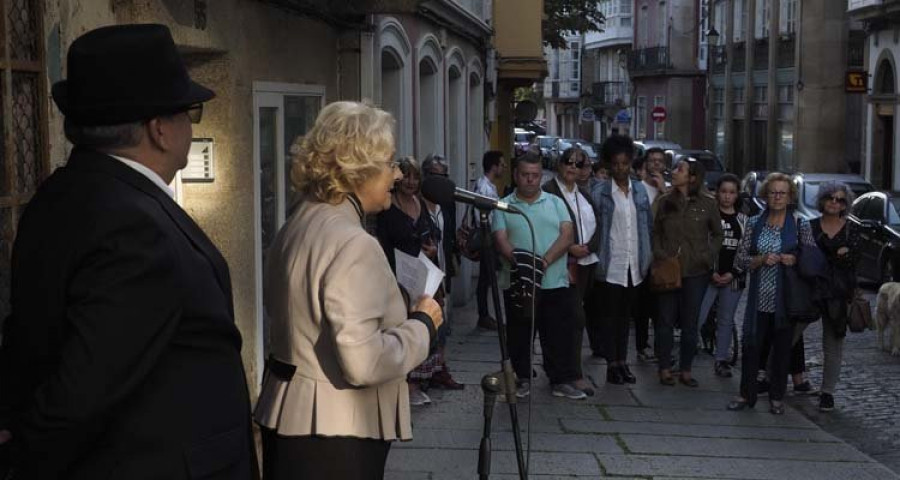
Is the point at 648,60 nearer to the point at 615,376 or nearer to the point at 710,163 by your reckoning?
the point at 710,163

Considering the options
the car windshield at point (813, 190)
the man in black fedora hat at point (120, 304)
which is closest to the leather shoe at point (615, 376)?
the man in black fedora hat at point (120, 304)

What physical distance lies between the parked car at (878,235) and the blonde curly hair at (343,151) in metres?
14.6

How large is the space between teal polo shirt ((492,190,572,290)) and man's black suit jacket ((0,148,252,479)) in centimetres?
610

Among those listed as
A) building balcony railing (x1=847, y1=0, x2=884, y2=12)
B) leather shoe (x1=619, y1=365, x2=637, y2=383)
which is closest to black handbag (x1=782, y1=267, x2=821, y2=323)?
leather shoe (x1=619, y1=365, x2=637, y2=383)

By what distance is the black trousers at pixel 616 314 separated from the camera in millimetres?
10336

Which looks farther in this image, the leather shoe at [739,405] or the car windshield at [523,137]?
the car windshield at [523,137]

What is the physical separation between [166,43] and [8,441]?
0.99m

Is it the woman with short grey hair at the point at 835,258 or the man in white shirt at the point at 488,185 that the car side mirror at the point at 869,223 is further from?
the woman with short grey hair at the point at 835,258

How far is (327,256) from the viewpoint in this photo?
13.1 ft

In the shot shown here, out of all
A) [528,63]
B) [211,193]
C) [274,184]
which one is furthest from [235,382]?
[528,63]

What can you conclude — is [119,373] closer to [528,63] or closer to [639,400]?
[639,400]

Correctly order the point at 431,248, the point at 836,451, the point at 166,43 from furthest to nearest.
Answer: the point at 431,248 < the point at 836,451 < the point at 166,43

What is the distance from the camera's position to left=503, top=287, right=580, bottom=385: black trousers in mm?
9492

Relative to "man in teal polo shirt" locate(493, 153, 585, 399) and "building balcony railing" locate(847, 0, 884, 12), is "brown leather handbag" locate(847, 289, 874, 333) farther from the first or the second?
"building balcony railing" locate(847, 0, 884, 12)
